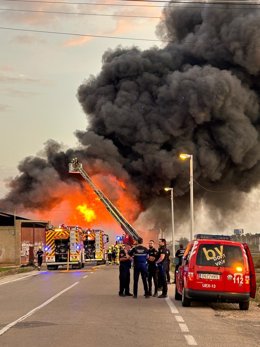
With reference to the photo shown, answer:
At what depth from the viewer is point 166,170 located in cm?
5609

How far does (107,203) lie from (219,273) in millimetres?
37750

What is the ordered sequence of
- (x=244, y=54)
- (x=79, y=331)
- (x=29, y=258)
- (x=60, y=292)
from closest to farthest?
(x=79, y=331) < (x=60, y=292) < (x=29, y=258) < (x=244, y=54)

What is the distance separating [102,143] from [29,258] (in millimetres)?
11781

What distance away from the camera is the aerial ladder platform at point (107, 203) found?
5259 centimetres

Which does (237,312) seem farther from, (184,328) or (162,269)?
(162,269)

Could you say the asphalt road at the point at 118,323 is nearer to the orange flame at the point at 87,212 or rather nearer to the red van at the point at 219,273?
the red van at the point at 219,273

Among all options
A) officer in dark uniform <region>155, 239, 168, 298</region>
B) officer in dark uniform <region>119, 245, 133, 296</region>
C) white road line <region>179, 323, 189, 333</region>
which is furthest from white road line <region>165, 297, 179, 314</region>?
white road line <region>179, 323, 189, 333</region>

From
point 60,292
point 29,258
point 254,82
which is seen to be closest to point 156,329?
point 60,292

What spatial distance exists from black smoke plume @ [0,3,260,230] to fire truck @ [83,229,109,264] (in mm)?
9176

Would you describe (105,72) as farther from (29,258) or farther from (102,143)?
(29,258)

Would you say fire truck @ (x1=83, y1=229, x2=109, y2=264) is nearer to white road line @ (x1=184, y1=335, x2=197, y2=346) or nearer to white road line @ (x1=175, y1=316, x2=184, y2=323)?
white road line @ (x1=175, y1=316, x2=184, y2=323)

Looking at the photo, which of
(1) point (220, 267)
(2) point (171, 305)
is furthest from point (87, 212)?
(1) point (220, 267)

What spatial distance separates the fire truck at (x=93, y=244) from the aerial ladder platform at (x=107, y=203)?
3871 mm

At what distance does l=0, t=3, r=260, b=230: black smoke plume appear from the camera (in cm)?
5591
